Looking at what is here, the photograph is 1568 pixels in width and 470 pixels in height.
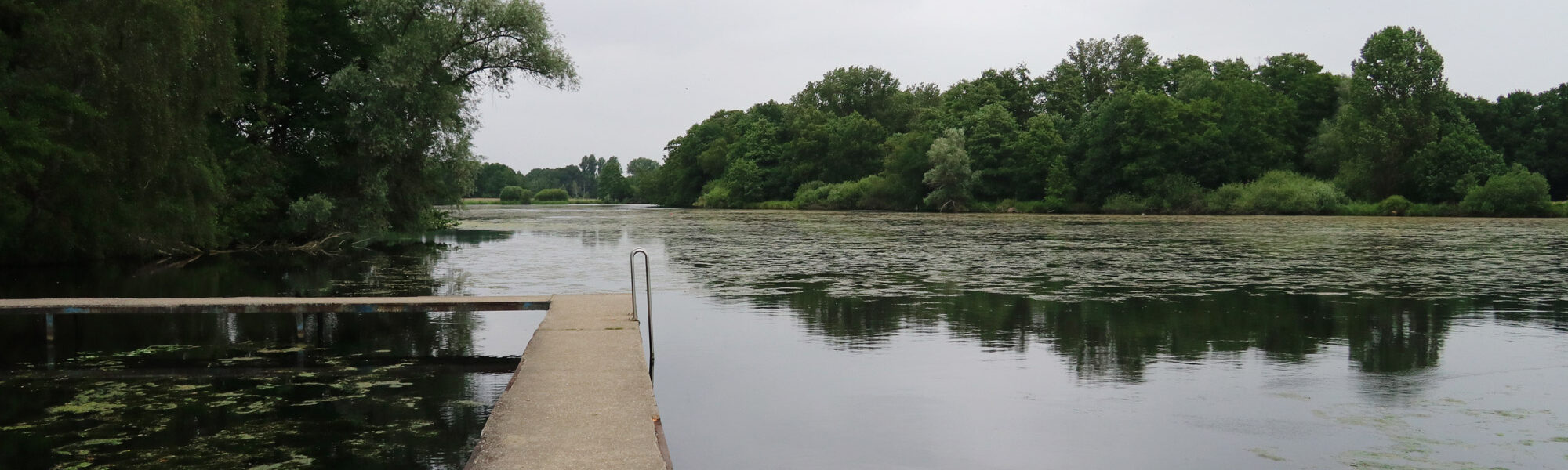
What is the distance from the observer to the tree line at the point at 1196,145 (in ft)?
204

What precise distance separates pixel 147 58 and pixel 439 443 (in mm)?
17142

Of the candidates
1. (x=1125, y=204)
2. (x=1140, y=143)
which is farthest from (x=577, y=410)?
(x=1140, y=143)

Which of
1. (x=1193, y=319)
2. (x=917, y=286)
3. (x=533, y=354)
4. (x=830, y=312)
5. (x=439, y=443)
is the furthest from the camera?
(x=917, y=286)

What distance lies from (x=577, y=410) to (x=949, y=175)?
71.9 metres

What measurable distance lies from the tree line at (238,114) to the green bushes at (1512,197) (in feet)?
165

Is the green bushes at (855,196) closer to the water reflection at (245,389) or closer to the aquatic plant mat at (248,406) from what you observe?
the water reflection at (245,389)

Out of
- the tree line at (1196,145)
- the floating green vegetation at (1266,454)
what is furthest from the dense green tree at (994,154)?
the floating green vegetation at (1266,454)

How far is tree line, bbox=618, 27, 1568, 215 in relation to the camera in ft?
204

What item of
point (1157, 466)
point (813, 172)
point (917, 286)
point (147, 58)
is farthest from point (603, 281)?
point (813, 172)

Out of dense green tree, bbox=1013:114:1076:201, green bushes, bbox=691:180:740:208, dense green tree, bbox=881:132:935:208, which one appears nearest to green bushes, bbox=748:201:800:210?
green bushes, bbox=691:180:740:208

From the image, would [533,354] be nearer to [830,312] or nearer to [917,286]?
[830,312]

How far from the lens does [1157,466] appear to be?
6812 mm

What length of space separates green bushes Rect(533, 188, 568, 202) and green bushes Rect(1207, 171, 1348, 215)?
109421mm

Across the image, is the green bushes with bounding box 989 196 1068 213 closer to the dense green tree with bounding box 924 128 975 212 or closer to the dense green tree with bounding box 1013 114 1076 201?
the dense green tree with bounding box 1013 114 1076 201
